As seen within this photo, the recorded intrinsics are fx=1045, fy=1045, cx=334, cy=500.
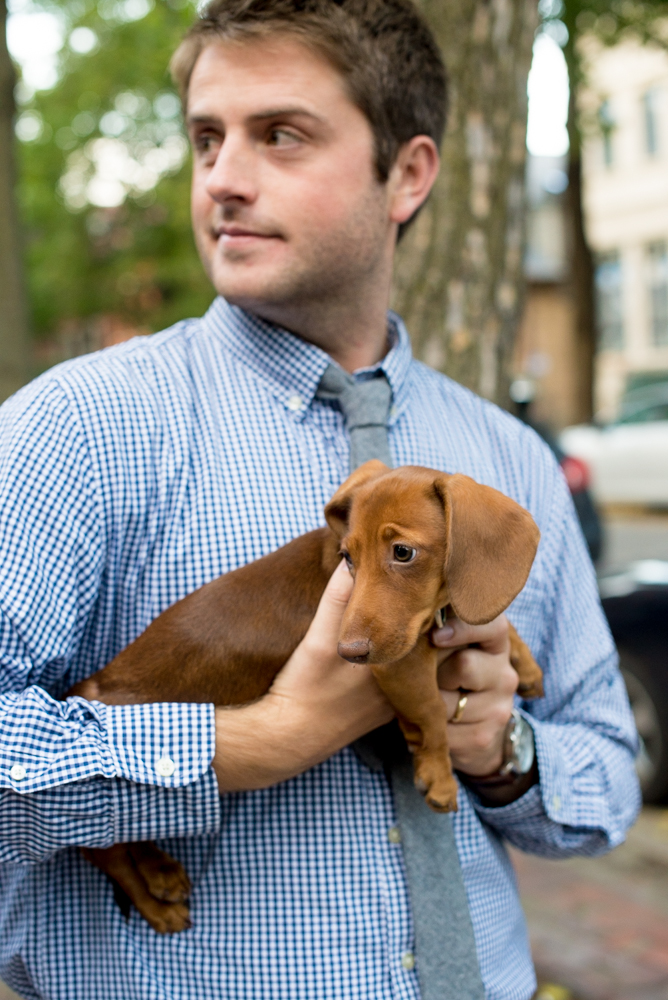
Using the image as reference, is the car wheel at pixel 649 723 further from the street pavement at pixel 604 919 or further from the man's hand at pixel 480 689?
the man's hand at pixel 480 689

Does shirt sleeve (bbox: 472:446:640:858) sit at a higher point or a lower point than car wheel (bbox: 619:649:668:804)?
higher

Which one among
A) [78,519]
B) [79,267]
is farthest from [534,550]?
[79,267]

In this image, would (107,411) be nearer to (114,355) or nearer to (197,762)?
(114,355)

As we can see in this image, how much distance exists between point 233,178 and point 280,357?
42 cm

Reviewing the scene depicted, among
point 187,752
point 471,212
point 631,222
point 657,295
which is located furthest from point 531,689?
point 631,222

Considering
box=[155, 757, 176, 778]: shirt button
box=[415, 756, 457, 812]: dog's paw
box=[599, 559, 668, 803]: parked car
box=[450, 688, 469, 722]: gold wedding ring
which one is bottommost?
box=[599, 559, 668, 803]: parked car

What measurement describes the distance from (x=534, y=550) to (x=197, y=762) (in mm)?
742

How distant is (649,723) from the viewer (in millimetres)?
6754

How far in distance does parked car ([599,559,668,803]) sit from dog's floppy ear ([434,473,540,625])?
514 cm

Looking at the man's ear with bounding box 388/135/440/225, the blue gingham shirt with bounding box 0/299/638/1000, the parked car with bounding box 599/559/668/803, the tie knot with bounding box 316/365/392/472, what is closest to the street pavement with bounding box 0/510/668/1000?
the parked car with bounding box 599/559/668/803

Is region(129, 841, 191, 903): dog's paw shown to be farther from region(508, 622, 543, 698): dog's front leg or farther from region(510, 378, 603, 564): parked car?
region(510, 378, 603, 564): parked car

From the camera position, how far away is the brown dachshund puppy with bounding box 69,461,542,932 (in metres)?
1.91

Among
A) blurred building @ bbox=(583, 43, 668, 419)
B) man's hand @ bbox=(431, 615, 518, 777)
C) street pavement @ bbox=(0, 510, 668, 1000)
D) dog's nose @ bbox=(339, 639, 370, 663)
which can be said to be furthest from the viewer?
blurred building @ bbox=(583, 43, 668, 419)

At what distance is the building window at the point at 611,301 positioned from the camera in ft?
131
